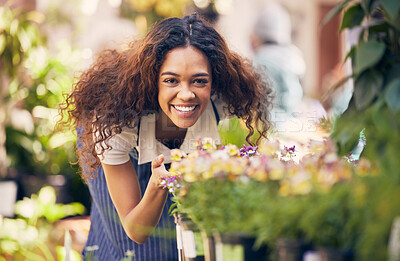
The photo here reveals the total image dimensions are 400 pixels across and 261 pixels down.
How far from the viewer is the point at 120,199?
1.61 metres

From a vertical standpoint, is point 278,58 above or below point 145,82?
above

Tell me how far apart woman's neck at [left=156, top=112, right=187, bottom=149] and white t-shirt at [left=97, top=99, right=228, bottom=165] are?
0.03 metres

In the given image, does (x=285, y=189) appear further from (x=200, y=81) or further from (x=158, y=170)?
(x=200, y=81)

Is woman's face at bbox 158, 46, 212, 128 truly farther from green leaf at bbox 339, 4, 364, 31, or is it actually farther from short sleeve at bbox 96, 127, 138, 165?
green leaf at bbox 339, 4, 364, 31

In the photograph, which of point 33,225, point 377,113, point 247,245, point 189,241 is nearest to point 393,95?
point 377,113

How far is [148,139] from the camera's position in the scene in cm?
175

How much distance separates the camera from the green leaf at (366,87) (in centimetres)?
106

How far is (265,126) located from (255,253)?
96 centimetres

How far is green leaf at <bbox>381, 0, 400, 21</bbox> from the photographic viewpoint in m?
0.97

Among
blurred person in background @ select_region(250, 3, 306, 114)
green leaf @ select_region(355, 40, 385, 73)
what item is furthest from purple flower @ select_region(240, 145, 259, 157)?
blurred person in background @ select_region(250, 3, 306, 114)

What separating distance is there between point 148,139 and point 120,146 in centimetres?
12

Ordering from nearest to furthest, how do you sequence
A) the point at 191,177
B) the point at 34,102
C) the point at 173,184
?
the point at 191,177 < the point at 173,184 < the point at 34,102

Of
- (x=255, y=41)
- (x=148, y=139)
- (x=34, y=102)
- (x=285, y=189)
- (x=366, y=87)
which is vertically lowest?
(x=285, y=189)

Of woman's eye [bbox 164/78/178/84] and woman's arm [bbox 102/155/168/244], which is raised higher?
A: woman's eye [bbox 164/78/178/84]
